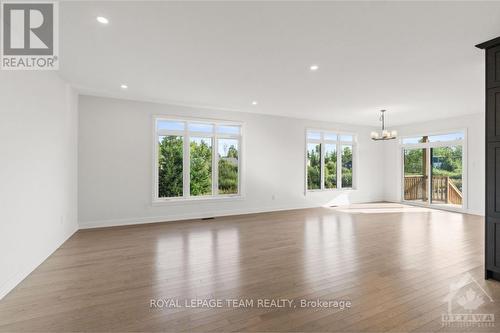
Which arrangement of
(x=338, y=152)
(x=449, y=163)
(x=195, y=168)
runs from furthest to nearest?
(x=338, y=152)
(x=449, y=163)
(x=195, y=168)

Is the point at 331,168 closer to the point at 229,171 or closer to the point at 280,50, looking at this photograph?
the point at 229,171

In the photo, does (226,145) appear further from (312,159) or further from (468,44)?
(468,44)

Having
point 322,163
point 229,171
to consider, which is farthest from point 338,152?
point 229,171

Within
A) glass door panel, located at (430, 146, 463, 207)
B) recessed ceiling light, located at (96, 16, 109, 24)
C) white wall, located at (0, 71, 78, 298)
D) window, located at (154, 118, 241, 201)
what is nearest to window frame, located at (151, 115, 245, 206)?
window, located at (154, 118, 241, 201)

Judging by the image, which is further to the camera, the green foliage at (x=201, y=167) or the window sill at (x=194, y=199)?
the green foliage at (x=201, y=167)

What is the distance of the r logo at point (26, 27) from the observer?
240 cm

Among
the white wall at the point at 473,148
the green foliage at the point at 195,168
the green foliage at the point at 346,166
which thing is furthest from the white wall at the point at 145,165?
the white wall at the point at 473,148

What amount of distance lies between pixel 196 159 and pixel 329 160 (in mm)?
4489

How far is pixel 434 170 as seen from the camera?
7.76m

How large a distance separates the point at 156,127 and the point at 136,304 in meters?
4.29

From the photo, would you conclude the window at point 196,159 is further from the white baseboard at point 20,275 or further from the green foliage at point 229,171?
the white baseboard at point 20,275

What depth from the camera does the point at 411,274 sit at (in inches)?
116

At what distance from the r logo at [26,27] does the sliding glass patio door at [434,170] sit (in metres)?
9.11

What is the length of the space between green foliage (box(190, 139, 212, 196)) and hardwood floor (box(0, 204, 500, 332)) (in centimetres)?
139
